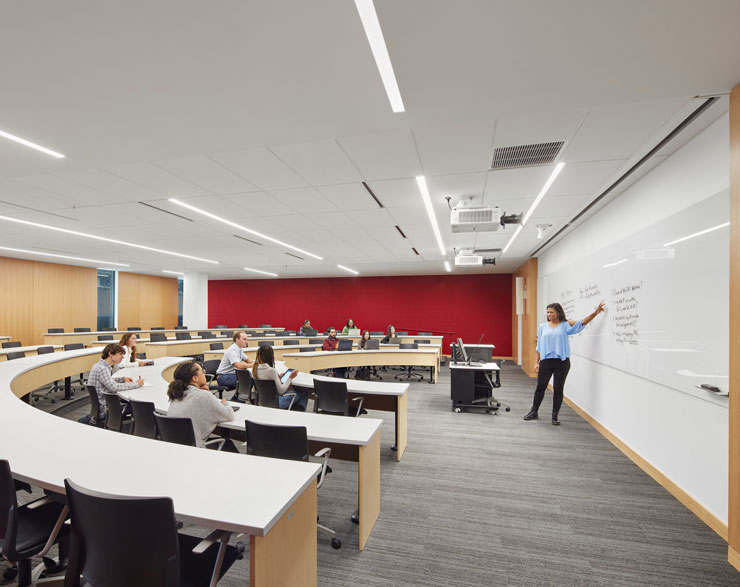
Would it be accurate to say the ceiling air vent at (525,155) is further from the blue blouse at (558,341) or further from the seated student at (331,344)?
the seated student at (331,344)

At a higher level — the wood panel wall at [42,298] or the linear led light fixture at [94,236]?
the linear led light fixture at [94,236]

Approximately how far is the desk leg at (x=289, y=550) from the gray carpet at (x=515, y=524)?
69mm

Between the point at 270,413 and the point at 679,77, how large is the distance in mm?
3489

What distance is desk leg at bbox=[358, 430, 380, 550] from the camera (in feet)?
7.58

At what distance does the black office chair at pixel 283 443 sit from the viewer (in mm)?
2271

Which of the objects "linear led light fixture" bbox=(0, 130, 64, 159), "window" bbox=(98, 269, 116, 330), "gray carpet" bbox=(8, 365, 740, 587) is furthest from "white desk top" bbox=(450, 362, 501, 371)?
Result: "window" bbox=(98, 269, 116, 330)

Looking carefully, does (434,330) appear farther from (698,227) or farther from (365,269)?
(698,227)

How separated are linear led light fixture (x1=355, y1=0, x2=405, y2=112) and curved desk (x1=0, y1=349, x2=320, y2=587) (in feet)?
7.11

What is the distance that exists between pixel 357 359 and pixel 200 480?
5114 mm

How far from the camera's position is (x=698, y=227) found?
8.73 ft

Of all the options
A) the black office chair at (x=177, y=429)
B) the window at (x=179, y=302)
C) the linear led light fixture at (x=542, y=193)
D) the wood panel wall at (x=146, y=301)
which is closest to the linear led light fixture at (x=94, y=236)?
the black office chair at (x=177, y=429)

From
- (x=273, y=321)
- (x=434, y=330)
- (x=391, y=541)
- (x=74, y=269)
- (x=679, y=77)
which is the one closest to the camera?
(x=679, y=77)

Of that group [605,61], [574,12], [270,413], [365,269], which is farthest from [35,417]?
[365,269]

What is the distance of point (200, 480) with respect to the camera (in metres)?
1.59
